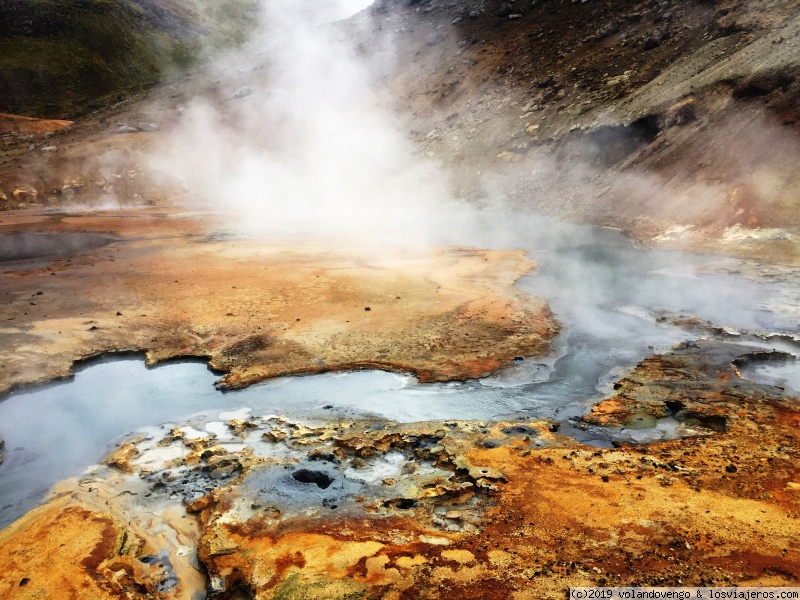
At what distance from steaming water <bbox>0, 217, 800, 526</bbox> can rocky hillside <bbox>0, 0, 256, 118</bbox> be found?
42238 millimetres

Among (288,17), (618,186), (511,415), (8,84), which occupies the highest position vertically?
(288,17)

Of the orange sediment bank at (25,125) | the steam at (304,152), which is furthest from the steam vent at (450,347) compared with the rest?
the orange sediment bank at (25,125)

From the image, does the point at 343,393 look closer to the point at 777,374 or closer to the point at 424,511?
the point at 424,511

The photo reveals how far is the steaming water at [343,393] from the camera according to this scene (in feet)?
20.2

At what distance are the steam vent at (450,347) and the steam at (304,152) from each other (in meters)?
0.41

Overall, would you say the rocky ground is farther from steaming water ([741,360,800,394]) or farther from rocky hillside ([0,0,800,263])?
rocky hillside ([0,0,800,263])

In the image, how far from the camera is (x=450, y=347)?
868 cm

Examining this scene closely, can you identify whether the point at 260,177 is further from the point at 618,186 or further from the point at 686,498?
the point at 686,498

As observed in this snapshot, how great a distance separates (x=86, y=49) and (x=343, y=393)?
2058 inches

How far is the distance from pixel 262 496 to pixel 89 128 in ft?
112

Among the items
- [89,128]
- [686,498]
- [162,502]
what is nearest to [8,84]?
[89,128]

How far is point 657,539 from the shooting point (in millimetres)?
4109

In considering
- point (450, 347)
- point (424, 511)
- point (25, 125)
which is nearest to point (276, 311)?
point (450, 347)

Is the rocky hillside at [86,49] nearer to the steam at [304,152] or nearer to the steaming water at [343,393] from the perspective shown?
the steam at [304,152]
